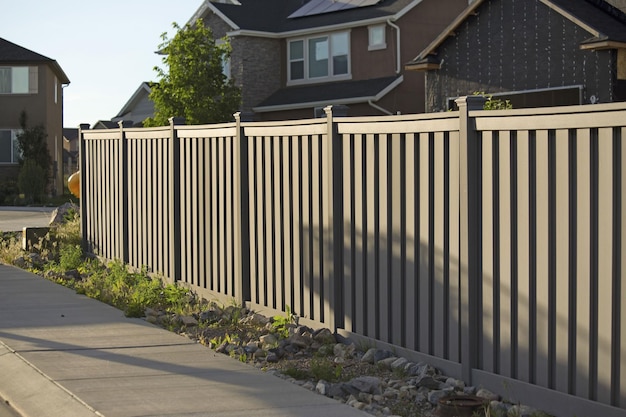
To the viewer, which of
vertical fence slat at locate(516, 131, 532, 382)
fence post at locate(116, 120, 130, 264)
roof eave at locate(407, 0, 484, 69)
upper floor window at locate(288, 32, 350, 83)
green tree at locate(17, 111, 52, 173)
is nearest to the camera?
vertical fence slat at locate(516, 131, 532, 382)

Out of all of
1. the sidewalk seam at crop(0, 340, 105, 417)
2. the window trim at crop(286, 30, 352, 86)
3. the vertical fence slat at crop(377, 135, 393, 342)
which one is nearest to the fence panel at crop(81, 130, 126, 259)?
the sidewalk seam at crop(0, 340, 105, 417)

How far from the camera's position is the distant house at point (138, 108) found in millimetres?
48406

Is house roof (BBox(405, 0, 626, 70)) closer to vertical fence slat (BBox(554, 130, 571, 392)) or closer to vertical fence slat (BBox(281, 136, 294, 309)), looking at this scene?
vertical fence slat (BBox(281, 136, 294, 309))

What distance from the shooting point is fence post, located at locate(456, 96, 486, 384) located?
24.6 ft

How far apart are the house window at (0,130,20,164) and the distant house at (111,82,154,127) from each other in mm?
4661

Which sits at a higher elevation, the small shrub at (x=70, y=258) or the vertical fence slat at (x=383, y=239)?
the vertical fence slat at (x=383, y=239)

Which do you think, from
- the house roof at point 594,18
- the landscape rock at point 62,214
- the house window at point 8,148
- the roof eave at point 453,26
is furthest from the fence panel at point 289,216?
the house window at point 8,148

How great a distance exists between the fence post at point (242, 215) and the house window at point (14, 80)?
3882cm

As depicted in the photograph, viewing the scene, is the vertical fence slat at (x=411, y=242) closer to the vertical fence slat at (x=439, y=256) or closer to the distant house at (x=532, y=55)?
the vertical fence slat at (x=439, y=256)

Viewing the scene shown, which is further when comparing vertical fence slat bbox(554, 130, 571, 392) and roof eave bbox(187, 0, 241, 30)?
roof eave bbox(187, 0, 241, 30)

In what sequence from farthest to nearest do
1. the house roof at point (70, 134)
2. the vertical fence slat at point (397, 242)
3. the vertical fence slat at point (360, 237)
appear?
the house roof at point (70, 134)
the vertical fence slat at point (360, 237)
the vertical fence slat at point (397, 242)

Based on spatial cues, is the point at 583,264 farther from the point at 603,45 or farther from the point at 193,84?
the point at 193,84

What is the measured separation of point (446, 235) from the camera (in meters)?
7.84

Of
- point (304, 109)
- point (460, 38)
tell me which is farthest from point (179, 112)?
point (460, 38)
